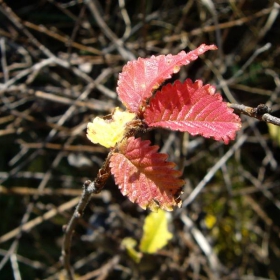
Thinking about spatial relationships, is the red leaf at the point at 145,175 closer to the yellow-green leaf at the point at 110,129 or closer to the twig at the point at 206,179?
the yellow-green leaf at the point at 110,129

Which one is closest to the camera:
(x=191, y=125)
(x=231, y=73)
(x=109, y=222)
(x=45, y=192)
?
(x=191, y=125)

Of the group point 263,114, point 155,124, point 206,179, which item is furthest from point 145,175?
point 206,179

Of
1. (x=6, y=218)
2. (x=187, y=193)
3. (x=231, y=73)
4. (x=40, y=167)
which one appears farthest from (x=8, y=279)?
(x=231, y=73)

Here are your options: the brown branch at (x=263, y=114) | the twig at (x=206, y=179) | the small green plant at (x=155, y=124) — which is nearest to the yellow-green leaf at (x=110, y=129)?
the small green plant at (x=155, y=124)

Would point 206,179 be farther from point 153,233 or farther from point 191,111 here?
point 191,111

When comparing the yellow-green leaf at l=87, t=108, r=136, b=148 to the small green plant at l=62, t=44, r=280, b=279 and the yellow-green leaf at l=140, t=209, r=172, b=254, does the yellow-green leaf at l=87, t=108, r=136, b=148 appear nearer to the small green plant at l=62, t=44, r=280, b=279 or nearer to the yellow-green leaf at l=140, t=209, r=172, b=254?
the small green plant at l=62, t=44, r=280, b=279

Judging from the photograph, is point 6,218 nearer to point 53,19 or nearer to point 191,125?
point 53,19
